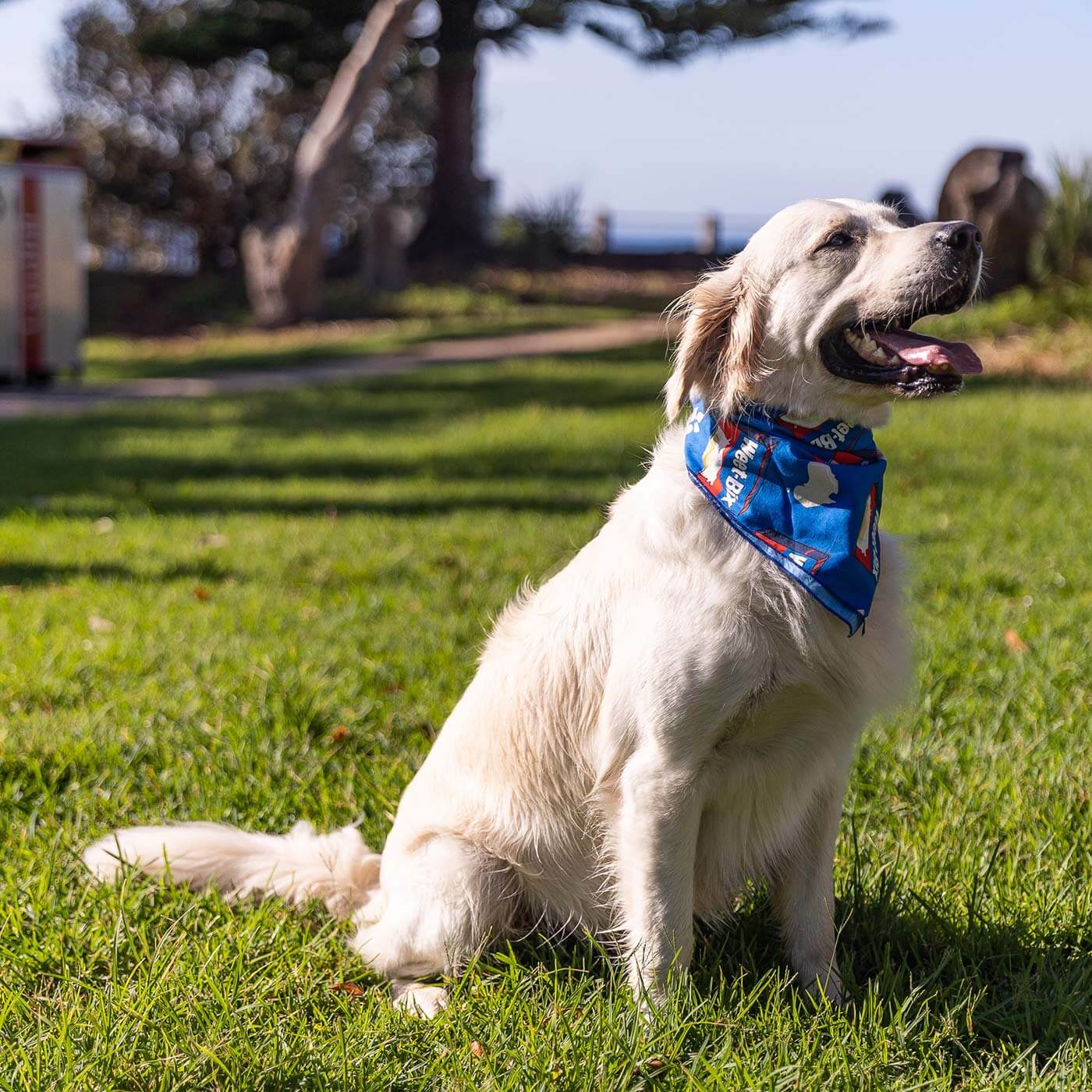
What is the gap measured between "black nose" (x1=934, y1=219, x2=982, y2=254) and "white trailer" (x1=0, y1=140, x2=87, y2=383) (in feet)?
44.0

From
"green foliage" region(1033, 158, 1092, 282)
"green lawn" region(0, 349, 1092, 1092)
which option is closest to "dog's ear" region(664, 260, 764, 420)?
"green lawn" region(0, 349, 1092, 1092)

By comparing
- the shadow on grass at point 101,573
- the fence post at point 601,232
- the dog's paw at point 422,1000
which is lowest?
the dog's paw at point 422,1000

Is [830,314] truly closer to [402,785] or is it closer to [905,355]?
[905,355]

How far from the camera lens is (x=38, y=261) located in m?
13.7

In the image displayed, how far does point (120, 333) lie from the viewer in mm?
19234

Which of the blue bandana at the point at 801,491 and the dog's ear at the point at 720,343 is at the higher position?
the dog's ear at the point at 720,343

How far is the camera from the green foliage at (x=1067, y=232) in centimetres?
1377

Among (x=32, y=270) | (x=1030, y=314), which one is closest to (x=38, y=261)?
(x=32, y=270)

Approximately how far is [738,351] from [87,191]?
2162 centimetres

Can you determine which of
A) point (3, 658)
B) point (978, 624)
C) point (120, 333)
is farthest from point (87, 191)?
point (978, 624)

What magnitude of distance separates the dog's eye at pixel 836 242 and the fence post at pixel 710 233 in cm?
2420

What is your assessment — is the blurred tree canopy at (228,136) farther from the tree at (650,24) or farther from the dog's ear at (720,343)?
the dog's ear at (720,343)

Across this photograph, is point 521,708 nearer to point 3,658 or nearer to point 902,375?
point 902,375

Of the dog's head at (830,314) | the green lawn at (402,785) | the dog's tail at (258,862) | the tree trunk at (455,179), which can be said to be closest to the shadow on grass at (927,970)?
the green lawn at (402,785)
